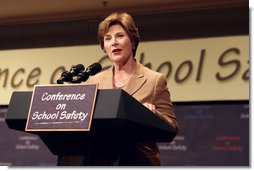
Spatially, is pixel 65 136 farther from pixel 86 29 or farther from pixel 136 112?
pixel 86 29

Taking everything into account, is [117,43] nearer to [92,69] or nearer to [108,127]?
[92,69]

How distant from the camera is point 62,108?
1248 millimetres

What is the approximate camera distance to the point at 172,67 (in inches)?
166

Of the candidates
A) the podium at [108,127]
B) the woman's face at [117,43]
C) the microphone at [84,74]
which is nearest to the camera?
the podium at [108,127]

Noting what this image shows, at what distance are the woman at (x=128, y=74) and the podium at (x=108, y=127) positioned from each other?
0.53ft

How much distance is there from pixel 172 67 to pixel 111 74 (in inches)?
105

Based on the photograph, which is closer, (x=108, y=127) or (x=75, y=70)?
(x=108, y=127)

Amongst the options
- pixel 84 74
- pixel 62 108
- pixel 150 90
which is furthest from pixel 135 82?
pixel 62 108

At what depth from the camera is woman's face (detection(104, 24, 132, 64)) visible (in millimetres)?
1530

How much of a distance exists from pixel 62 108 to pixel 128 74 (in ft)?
1.25

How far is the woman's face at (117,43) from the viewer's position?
1.53 m

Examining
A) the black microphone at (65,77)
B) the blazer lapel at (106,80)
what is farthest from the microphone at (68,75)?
the blazer lapel at (106,80)

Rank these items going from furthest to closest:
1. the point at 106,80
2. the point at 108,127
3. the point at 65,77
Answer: the point at 106,80 < the point at 65,77 < the point at 108,127

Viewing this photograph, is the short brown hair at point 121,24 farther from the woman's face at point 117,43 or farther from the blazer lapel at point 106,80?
the blazer lapel at point 106,80
